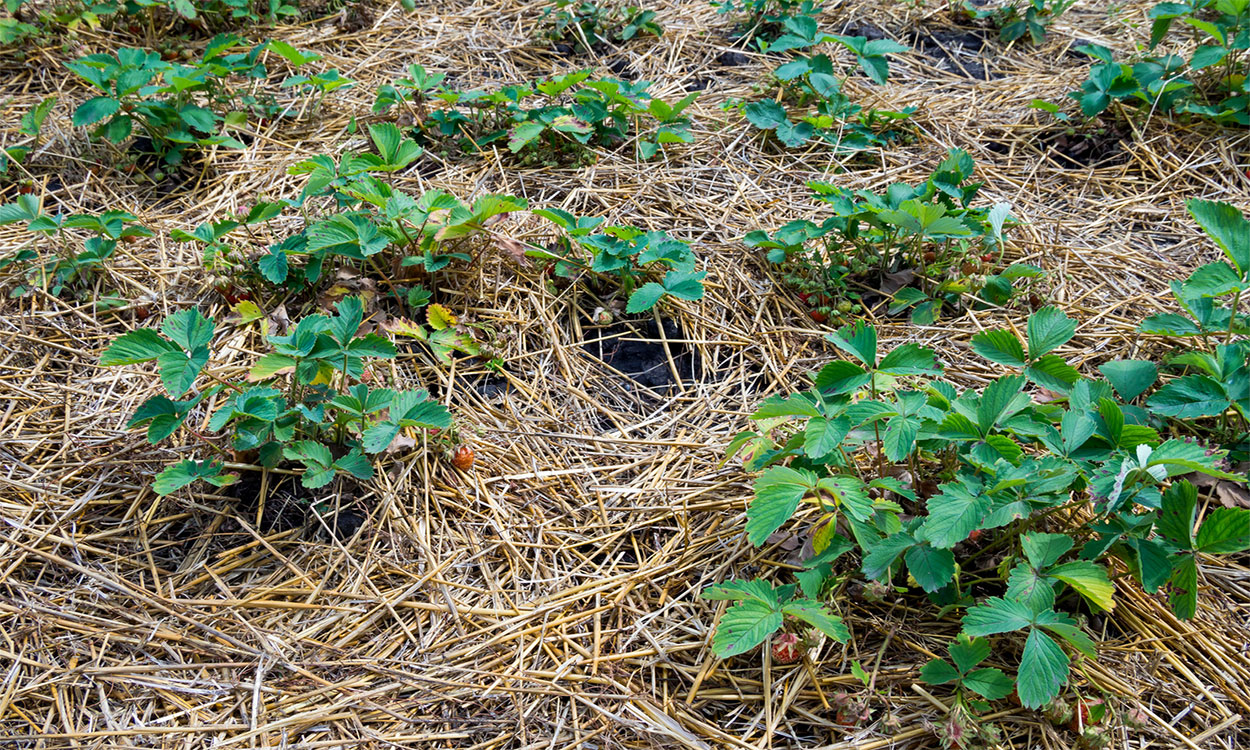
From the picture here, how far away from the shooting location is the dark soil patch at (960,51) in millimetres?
2762

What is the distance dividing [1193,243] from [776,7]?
160 centimetres

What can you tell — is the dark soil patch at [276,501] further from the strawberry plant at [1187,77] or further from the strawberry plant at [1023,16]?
the strawberry plant at [1023,16]

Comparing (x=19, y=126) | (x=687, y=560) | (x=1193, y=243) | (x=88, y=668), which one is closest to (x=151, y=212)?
(x=19, y=126)

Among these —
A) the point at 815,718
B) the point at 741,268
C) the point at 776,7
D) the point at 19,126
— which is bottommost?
the point at 815,718

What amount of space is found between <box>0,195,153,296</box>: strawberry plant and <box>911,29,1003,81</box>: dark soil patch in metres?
2.60

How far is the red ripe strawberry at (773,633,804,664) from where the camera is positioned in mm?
1257

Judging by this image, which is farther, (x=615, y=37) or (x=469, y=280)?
(x=615, y=37)

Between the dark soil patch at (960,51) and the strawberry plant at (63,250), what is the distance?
2.60 m

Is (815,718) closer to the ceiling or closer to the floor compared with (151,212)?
closer to the floor

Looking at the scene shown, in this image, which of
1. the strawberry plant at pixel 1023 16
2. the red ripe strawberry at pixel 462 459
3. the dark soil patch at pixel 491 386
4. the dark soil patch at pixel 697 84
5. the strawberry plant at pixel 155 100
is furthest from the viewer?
the strawberry plant at pixel 1023 16

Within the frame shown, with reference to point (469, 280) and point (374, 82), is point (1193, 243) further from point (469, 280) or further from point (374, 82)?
point (374, 82)

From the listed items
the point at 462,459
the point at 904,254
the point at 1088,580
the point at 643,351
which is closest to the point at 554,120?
the point at 643,351

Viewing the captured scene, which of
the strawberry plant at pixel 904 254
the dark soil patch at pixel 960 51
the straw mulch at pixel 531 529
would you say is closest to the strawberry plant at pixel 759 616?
the straw mulch at pixel 531 529

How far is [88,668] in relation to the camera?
4.24 feet
